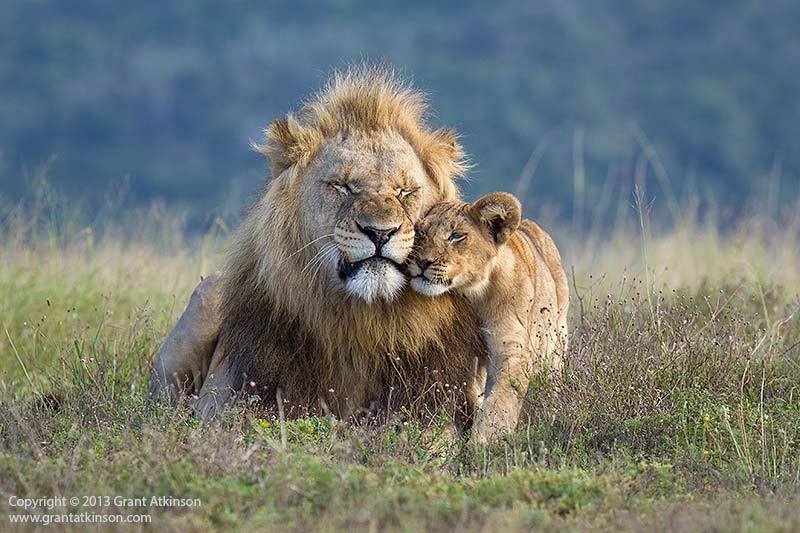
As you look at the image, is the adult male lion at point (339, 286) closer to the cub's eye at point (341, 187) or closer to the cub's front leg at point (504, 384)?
the cub's eye at point (341, 187)

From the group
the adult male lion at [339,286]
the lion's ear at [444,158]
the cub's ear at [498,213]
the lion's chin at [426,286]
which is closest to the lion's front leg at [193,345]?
the adult male lion at [339,286]

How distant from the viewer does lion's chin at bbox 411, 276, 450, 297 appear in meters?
5.95

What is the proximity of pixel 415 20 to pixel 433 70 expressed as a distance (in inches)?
232

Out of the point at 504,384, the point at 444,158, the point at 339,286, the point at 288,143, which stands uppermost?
the point at 444,158

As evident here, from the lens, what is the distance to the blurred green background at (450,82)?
40.1 metres

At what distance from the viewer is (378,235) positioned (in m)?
5.72

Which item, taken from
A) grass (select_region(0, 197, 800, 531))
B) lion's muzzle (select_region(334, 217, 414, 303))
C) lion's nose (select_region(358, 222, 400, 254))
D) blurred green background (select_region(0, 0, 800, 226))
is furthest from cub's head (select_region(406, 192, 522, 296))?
blurred green background (select_region(0, 0, 800, 226))

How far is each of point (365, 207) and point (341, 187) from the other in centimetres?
31

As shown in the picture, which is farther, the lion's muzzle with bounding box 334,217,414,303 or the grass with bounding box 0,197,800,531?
the lion's muzzle with bounding box 334,217,414,303

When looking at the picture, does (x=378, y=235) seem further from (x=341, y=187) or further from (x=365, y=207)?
(x=341, y=187)

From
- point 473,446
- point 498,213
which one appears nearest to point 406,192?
point 498,213

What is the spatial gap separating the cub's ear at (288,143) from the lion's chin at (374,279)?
70 cm

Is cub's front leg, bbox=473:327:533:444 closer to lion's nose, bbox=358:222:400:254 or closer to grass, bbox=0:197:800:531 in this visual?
grass, bbox=0:197:800:531

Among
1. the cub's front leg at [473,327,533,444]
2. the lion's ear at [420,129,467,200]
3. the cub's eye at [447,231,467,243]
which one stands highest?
the lion's ear at [420,129,467,200]
